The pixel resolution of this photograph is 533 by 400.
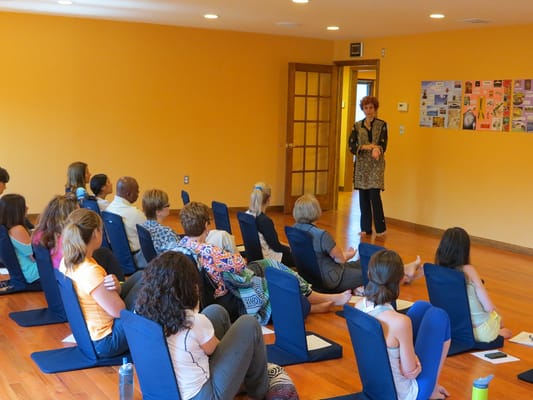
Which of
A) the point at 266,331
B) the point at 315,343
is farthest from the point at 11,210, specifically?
the point at 315,343

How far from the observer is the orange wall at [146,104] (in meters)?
9.30

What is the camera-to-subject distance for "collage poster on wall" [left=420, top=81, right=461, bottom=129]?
9.39m

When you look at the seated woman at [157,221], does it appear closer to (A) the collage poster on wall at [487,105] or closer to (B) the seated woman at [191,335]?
(B) the seated woman at [191,335]

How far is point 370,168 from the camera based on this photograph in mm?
9344

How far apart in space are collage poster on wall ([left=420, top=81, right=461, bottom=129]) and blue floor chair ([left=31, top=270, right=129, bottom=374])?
20.7ft

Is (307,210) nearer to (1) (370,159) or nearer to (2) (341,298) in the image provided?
(2) (341,298)

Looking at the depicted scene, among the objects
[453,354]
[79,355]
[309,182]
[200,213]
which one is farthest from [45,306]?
[309,182]

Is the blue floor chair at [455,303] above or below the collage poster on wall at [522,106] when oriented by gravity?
below

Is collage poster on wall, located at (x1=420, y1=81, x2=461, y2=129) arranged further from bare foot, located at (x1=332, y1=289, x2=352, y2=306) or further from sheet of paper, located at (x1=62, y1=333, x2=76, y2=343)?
sheet of paper, located at (x1=62, y1=333, x2=76, y2=343)

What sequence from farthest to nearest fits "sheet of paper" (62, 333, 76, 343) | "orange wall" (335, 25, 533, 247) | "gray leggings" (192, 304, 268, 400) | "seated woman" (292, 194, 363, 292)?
"orange wall" (335, 25, 533, 247)
"seated woman" (292, 194, 363, 292)
"sheet of paper" (62, 333, 76, 343)
"gray leggings" (192, 304, 268, 400)

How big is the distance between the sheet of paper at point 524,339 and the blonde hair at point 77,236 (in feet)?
9.93

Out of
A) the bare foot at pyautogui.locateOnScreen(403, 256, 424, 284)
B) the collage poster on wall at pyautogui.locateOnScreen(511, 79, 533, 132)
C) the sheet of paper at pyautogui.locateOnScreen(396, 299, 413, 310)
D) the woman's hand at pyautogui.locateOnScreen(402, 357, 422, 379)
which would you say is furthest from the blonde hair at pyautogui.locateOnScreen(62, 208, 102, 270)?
the collage poster on wall at pyautogui.locateOnScreen(511, 79, 533, 132)

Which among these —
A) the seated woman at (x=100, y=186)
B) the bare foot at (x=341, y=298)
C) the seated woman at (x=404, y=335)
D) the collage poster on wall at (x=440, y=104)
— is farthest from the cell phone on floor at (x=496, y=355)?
the collage poster on wall at (x=440, y=104)

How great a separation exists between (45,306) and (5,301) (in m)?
0.38
